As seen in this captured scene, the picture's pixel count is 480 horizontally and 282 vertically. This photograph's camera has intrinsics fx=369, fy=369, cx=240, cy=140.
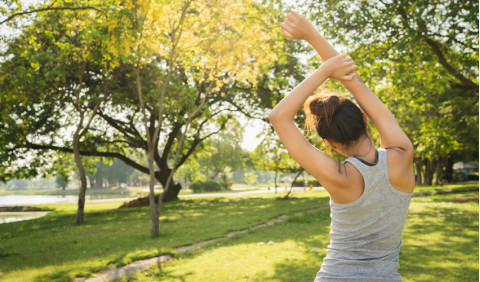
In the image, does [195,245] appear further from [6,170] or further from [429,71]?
[6,170]

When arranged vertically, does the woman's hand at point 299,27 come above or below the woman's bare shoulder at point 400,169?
above

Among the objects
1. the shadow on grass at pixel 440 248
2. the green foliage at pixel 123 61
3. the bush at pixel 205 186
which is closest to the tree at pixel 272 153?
the green foliage at pixel 123 61

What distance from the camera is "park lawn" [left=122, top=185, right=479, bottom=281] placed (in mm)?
6652

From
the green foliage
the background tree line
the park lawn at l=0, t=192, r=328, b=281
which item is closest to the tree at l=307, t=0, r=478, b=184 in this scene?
the background tree line

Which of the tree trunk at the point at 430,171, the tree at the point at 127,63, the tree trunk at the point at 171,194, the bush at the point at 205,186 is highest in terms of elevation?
the tree at the point at 127,63

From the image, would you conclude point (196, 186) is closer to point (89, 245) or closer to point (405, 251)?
point (89, 245)

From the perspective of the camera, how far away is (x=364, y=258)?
5.44 ft

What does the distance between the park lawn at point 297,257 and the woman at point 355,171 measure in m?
5.04

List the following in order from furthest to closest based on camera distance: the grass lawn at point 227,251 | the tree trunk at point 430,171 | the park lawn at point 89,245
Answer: the tree trunk at point 430,171, the park lawn at point 89,245, the grass lawn at point 227,251

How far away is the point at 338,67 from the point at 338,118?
24 centimetres

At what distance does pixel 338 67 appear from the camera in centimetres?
171

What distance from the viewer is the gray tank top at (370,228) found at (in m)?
1.63

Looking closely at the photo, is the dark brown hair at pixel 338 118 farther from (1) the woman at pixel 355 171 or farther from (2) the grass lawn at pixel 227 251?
(2) the grass lawn at pixel 227 251

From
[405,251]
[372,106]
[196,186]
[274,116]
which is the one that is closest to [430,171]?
[196,186]
